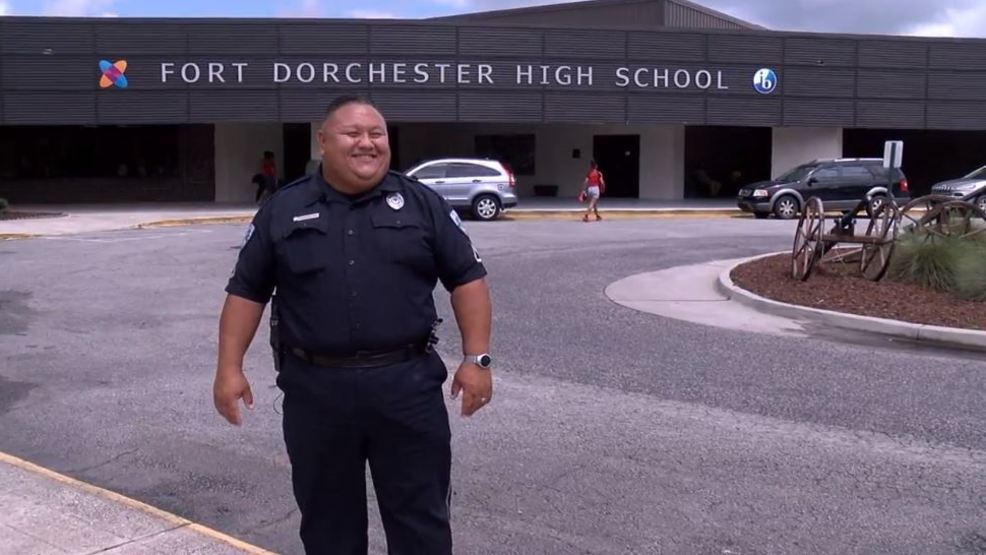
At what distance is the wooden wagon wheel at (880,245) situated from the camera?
510 inches

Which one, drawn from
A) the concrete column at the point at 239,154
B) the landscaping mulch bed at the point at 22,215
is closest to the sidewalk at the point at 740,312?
the landscaping mulch bed at the point at 22,215

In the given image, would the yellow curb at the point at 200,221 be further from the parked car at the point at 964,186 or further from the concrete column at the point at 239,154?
the parked car at the point at 964,186

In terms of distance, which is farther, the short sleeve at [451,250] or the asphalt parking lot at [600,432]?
the asphalt parking lot at [600,432]

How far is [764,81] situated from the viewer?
1280 inches

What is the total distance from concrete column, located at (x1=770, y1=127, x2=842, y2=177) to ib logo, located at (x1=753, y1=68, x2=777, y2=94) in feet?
6.28

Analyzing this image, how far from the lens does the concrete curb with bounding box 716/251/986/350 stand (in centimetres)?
1025

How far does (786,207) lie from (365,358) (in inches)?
1019

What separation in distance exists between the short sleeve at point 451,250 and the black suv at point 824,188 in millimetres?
25388

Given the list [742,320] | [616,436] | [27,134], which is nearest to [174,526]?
[616,436]

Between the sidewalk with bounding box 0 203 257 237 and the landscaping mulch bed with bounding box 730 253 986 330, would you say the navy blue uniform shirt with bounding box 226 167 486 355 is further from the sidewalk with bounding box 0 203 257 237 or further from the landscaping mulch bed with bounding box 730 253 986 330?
the sidewalk with bounding box 0 203 257 237

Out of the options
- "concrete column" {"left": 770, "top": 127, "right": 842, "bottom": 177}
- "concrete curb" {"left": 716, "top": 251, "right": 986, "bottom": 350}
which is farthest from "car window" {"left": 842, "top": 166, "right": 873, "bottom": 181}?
"concrete curb" {"left": 716, "top": 251, "right": 986, "bottom": 350}

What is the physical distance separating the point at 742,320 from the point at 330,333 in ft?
28.0

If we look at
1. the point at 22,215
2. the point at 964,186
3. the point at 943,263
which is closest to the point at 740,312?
the point at 943,263

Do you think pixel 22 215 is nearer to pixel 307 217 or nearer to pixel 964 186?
pixel 964 186
